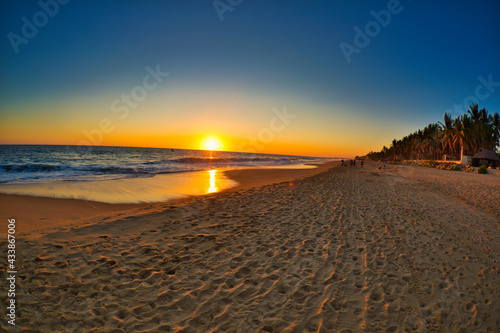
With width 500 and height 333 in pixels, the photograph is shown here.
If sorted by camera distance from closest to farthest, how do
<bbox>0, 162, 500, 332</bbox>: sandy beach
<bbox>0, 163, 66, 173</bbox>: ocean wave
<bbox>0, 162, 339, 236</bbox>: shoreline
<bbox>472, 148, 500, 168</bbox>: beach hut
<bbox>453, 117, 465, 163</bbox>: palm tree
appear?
<bbox>0, 162, 500, 332</bbox>: sandy beach
<bbox>0, 162, 339, 236</bbox>: shoreline
<bbox>0, 163, 66, 173</bbox>: ocean wave
<bbox>472, 148, 500, 168</bbox>: beach hut
<bbox>453, 117, 465, 163</bbox>: palm tree

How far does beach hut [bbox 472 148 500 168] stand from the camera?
147 ft

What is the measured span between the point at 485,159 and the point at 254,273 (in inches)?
2627

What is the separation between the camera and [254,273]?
4551 millimetres

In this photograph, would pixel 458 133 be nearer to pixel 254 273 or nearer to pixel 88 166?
pixel 254 273

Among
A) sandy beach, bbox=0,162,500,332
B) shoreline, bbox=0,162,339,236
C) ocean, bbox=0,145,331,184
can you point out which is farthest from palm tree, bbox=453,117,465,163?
shoreline, bbox=0,162,339,236

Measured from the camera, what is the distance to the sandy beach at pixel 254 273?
3.33 m

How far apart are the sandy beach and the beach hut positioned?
54.4 m

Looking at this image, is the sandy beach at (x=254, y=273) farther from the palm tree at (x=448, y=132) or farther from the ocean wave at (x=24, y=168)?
the palm tree at (x=448, y=132)

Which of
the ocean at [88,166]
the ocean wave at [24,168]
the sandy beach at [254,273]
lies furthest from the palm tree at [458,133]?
the ocean wave at [24,168]

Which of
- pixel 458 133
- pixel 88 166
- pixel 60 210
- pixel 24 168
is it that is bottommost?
pixel 60 210

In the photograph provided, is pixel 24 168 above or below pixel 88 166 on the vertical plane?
below

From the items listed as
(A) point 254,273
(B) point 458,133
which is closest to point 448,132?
(B) point 458,133

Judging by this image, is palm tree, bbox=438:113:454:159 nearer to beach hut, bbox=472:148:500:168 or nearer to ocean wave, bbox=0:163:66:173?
beach hut, bbox=472:148:500:168

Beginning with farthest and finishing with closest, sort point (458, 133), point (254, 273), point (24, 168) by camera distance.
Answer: point (458, 133) < point (24, 168) < point (254, 273)
